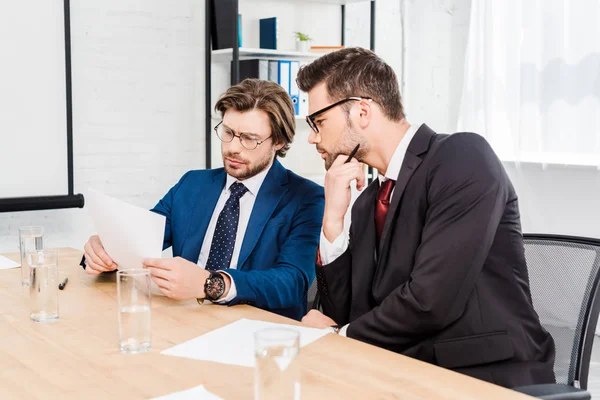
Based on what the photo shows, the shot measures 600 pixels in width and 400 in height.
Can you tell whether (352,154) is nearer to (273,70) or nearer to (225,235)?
(225,235)

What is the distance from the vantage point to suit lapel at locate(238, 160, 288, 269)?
6.65 feet

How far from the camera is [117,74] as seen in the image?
11.4 ft

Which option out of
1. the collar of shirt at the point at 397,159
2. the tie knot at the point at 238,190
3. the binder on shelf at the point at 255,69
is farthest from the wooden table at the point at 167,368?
the binder on shelf at the point at 255,69

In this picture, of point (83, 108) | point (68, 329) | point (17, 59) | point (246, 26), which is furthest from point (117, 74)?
point (68, 329)

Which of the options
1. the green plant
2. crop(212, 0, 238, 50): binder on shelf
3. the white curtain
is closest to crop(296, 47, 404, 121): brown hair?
crop(212, 0, 238, 50): binder on shelf

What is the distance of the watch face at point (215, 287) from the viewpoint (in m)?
1.69

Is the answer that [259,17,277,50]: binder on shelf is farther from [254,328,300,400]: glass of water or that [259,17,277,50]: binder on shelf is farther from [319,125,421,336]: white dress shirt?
[254,328,300,400]: glass of water

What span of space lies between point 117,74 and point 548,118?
227 cm

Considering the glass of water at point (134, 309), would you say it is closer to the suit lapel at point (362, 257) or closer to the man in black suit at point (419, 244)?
the man in black suit at point (419, 244)

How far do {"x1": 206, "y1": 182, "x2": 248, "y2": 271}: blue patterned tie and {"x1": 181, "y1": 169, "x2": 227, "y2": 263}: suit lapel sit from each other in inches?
2.4

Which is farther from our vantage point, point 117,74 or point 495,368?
point 117,74

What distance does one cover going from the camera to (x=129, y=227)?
1.69 metres

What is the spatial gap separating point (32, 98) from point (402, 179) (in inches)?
83.4

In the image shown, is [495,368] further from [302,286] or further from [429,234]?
[302,286]
